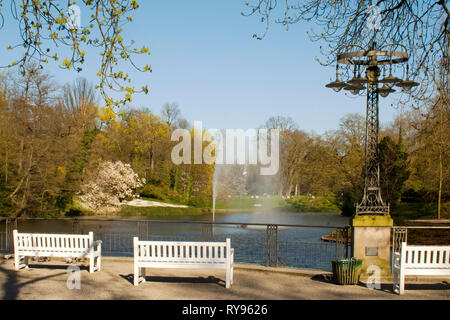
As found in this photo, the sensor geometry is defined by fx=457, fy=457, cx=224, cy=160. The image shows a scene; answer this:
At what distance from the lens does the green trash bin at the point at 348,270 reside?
8.93 m

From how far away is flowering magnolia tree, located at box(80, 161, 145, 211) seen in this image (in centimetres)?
4122

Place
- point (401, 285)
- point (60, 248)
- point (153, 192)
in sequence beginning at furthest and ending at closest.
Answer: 1. point (153, 192)
2. point (60, 248)
3. point (401, 285)

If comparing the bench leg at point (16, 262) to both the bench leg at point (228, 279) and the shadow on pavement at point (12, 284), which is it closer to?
the shadow on pavement at point (12, 284)

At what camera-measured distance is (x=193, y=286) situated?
8891 millimetres

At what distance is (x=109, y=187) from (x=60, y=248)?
1339 inches

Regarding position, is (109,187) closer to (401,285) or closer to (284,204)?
(284,204)

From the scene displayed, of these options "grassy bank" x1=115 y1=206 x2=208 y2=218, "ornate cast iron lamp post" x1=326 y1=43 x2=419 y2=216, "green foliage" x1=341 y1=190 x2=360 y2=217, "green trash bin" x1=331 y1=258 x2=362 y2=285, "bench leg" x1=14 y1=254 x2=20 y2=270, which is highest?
"ornate cast iron lamp post" x1=326 y1=43 x2=419 y2=216

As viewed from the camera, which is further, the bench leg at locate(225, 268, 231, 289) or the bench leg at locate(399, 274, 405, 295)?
the bench leg at locate(225, 268, 231, 289)

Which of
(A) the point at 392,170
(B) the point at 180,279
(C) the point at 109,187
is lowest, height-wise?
(C) the point at 109,187

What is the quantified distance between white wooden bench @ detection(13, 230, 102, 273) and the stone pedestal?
5.60m

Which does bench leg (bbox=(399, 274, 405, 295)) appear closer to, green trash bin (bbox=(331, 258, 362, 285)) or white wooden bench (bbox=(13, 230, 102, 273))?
green trash bin (bbox=(331, 258, 362, 285))

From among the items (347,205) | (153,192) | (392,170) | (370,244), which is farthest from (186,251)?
(153,192)

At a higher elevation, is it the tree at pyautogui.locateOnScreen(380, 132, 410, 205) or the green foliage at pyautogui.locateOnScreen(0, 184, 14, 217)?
the tree at pyautogui.locateOnScreen(380, 132, 410, 205)

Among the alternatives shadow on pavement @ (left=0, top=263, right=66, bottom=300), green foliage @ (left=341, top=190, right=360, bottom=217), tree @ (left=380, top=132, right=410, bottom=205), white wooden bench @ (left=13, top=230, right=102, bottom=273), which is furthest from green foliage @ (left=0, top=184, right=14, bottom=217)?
green foliage @ (left=341, top=190, right=360, bottom=217)
